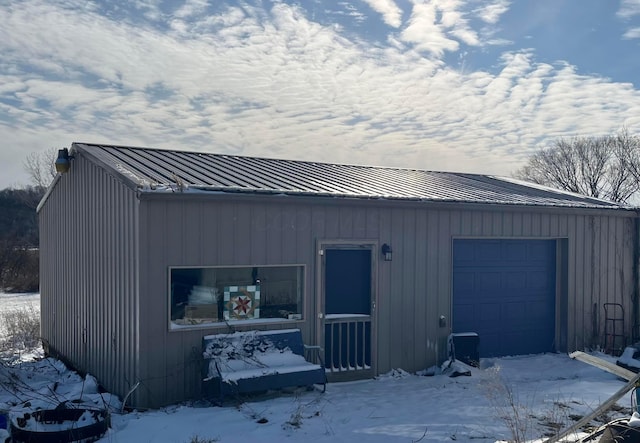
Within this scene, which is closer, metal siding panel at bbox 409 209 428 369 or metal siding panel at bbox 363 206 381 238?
metal siding panel at bbox 363 206 381 238

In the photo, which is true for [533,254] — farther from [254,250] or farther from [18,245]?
[18,245]

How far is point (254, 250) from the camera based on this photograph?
7809 millimetres

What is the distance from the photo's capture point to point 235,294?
25.4 ft

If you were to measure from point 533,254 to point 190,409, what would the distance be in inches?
264

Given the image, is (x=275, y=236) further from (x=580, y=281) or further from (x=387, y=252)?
(x=580, y=281)

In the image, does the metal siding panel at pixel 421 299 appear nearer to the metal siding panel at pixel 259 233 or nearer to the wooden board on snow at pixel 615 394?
the metal siding panel at pixel 259 233

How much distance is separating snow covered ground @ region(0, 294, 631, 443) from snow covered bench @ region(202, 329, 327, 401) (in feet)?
0.69

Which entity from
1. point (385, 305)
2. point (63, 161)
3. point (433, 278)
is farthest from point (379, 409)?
point (63, 161)

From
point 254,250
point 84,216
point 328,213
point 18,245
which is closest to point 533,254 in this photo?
point 328,213

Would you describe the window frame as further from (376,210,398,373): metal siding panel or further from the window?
(376,210,398,373): metal siding panel

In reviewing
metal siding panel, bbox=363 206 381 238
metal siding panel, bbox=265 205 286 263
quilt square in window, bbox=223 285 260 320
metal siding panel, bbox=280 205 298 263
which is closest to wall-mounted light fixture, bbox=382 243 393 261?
metal siding panel, bbox=363 206 381 238

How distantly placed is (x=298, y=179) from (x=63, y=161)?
12.2ft

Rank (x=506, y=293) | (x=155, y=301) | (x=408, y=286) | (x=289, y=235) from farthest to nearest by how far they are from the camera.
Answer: (x=506, y=293), (x=408, y=286), (x=289, y=235), (x=155, y=301)

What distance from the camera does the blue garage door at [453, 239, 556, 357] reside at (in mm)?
10000
